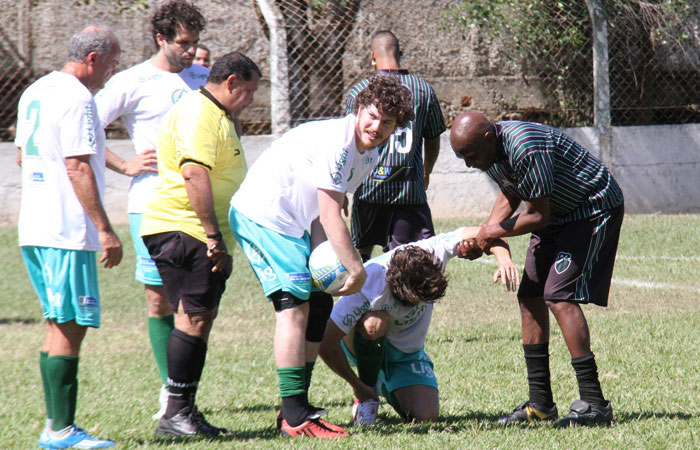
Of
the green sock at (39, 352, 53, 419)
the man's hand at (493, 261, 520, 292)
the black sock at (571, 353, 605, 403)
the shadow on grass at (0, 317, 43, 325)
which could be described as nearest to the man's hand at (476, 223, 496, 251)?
the man's hand at (493, 261, 520, 292)

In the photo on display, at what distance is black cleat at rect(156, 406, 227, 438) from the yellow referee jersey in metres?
0.88

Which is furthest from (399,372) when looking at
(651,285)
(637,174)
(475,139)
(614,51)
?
(614,51)

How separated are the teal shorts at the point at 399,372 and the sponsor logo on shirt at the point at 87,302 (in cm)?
141

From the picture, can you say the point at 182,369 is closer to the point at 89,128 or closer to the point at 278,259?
the point at 278,259

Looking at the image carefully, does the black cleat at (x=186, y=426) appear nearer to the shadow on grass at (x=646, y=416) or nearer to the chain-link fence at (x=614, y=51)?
the shadow on grass at (x=646, y=416)

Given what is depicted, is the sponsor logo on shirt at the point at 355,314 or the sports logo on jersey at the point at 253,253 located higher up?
the sports logo on jersey at the point at 253,253

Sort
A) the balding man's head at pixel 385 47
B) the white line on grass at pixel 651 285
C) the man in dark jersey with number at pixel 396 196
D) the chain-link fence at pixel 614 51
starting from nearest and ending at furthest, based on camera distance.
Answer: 1. the man in dark jersey with number at pixel 396 196
2. the balding man's head at pixel 385 47
3. the white line on grass at pixel 651 285
4. the chain-link fence at pixel 614 51

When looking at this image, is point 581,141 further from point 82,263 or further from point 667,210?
point 82,263

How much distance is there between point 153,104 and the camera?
212 inches

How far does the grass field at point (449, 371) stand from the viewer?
4.46 metres

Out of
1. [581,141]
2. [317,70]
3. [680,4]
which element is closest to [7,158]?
[317,70]

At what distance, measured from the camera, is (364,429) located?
4.67 m

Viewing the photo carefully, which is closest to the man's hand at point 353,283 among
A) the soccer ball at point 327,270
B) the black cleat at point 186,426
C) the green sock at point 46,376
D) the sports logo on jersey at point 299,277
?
the soccer ball at point 327,270

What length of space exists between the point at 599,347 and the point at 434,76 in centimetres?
830
